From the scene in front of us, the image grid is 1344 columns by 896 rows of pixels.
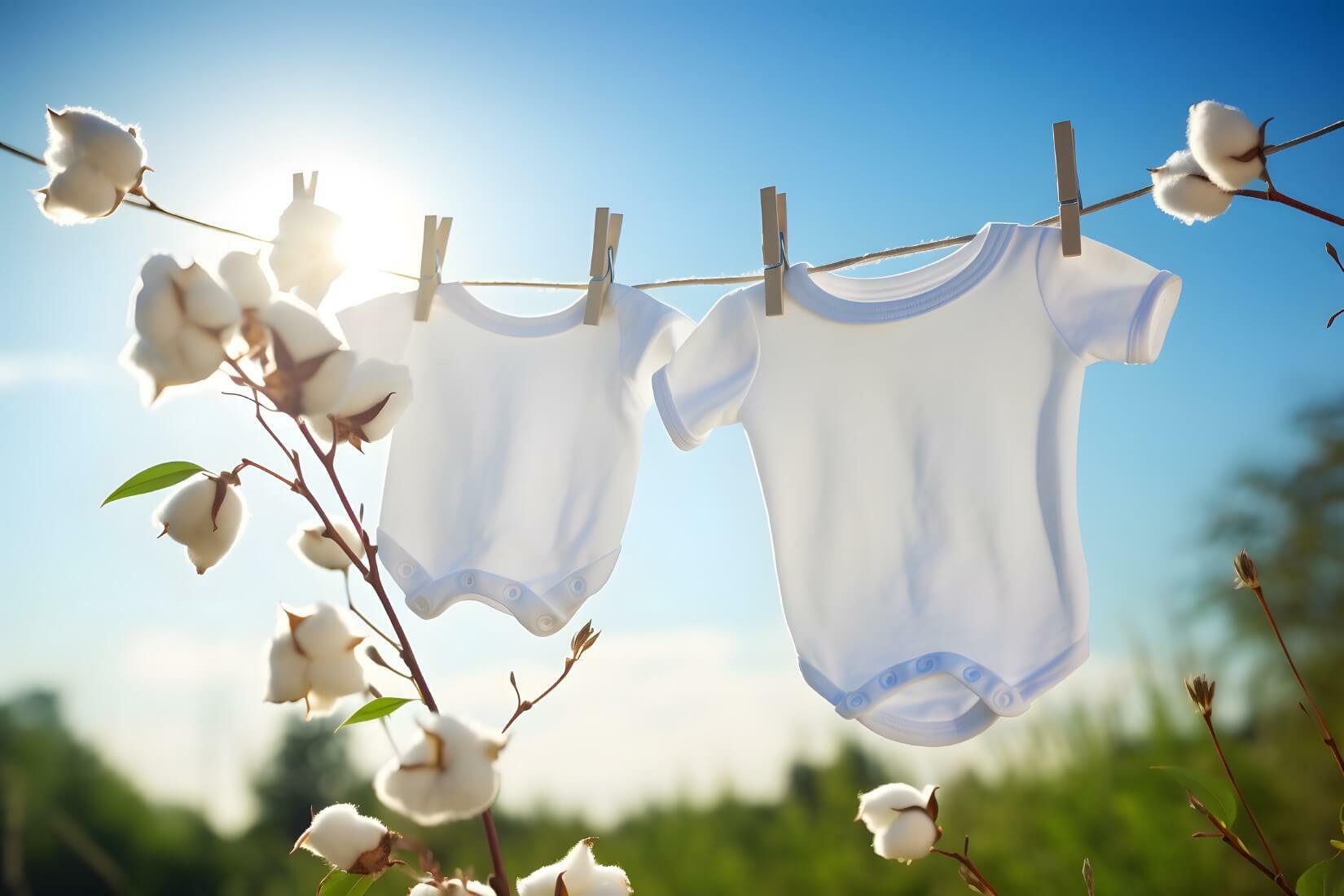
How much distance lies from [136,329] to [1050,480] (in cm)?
76

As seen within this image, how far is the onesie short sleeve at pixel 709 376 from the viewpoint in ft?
3.11

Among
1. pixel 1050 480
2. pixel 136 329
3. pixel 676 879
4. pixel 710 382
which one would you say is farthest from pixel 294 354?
pixel 676 879

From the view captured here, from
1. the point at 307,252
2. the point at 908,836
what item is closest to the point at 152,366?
the point at 307,252

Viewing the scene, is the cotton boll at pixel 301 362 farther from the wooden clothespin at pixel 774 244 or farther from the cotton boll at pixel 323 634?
the wooden clothespin at pixel 774 244

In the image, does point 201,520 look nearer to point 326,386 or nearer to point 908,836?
point 326,386

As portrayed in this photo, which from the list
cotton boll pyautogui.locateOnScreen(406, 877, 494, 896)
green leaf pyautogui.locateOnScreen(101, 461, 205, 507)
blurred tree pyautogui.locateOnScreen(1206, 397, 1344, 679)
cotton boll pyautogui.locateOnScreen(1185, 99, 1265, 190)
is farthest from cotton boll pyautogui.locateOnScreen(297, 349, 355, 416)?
blurred tree pyautogui.locateOnScreen(1206, 397, 1344, 679)

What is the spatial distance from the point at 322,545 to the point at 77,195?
27 centimetres

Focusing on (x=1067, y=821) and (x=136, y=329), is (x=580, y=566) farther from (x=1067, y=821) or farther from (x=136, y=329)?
(x=1067, y=821)

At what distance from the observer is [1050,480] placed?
867mm

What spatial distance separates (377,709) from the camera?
493 mm

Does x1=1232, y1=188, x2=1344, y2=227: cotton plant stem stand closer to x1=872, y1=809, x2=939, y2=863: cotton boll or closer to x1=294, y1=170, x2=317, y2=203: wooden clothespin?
x1=872, y1=809, x2=939, y2=863: cotton boll

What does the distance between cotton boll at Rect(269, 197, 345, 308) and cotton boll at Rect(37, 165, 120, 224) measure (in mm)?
251

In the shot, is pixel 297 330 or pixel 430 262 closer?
pixel 297 330

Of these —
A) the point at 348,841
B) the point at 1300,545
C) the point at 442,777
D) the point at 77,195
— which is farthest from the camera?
the point at 1300,545
